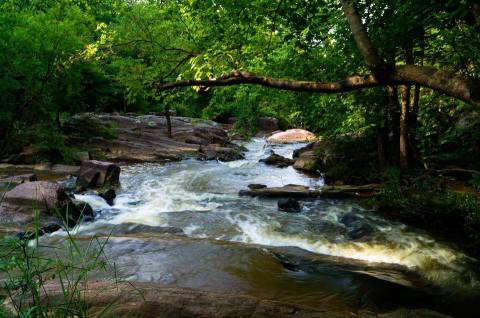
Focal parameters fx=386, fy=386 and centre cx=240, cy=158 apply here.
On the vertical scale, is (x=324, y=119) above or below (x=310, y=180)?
above

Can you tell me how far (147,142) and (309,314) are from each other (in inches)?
892

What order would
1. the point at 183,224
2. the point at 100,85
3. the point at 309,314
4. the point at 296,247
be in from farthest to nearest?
the point at 100,85, the point at 183,224, the point at 296,247, the point at 309,314

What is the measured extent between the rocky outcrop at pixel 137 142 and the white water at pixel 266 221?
19.7 feet

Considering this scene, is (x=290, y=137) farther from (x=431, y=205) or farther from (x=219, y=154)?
(x=431, y=205)

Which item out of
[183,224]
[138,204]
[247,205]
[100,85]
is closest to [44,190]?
[138,204]

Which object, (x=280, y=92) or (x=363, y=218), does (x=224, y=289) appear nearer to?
(x=363, y=218)

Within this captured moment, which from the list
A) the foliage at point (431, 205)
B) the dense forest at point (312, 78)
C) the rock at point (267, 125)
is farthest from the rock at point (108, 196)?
the rock at point (267, 125)

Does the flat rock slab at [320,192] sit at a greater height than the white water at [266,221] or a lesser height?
greater

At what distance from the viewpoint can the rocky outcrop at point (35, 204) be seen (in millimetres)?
9633

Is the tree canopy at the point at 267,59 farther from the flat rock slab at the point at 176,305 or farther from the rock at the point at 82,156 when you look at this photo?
the flat rock slab at the point at 176,305

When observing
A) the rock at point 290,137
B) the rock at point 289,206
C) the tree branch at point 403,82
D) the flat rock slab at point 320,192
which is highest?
the tree branch at point 403,82

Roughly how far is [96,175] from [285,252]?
9.66 metres

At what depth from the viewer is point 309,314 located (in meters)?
4.15

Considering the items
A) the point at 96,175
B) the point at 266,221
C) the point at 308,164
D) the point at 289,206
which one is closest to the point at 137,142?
the point at 96,175
